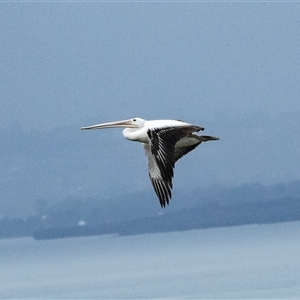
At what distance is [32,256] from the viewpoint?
6034 centimetres

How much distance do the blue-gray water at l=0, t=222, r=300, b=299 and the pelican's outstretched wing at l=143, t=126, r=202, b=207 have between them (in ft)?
48.8

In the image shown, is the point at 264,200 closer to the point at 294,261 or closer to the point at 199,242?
the point at 199,242

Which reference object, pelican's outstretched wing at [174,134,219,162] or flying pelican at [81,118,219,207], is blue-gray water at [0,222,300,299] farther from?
flying pelican at [81,118,219,207]

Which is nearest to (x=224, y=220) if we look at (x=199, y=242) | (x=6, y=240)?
(x=6, y=240)

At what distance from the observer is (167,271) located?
1620 inches

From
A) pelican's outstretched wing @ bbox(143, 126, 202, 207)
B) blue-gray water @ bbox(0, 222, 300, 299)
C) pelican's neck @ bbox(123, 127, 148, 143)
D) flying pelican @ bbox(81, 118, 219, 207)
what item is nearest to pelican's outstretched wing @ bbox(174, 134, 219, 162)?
flying pelican @ bbox(81, 118, 219, 207)

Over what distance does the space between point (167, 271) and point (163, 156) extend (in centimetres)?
2562

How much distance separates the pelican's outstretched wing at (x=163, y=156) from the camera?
51.8ft

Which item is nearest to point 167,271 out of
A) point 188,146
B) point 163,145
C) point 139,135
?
point 188,146

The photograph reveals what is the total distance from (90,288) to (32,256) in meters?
23.8

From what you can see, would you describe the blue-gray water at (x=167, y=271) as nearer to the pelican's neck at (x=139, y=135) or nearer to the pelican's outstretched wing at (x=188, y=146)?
the pelican's outstretched wing at (x=188, y=146)

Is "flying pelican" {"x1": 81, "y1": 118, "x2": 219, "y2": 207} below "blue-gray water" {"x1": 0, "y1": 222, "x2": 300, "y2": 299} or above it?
below

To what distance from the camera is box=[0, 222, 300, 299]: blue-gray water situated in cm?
3391

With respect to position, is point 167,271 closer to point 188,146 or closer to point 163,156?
point 188,146
